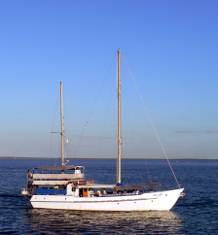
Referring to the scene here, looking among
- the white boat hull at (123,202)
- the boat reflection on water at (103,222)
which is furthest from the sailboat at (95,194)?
the boat reflection on water at (103,222)

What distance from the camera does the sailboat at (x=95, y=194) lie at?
2312 inches

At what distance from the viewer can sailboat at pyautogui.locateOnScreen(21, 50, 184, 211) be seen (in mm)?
58719

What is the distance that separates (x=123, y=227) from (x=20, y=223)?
11381mm

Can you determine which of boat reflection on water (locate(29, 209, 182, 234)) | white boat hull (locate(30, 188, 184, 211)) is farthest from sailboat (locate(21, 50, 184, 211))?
boat reflection on water (locate(29, 209, 182, 234))

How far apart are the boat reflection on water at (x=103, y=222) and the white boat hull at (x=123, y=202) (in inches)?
25.5

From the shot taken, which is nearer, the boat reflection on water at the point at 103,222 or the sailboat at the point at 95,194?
the boat reflection on water at the point at 103,222

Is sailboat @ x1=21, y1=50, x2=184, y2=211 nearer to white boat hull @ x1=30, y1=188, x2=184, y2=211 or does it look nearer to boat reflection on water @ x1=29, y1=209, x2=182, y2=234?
white boat hull @ x1=30, y1=188, x2=184, y2=211

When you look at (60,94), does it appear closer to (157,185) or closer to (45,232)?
(157,185)

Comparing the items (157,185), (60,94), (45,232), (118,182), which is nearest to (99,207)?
(118,182)

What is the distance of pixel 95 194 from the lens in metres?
61.3

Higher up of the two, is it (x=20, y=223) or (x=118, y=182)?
(x=118, y=182)

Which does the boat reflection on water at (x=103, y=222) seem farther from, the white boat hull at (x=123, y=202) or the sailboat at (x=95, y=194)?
the sailboat at (x=95, y=194)

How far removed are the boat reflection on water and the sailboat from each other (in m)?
0.80

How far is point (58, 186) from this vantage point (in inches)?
2516
